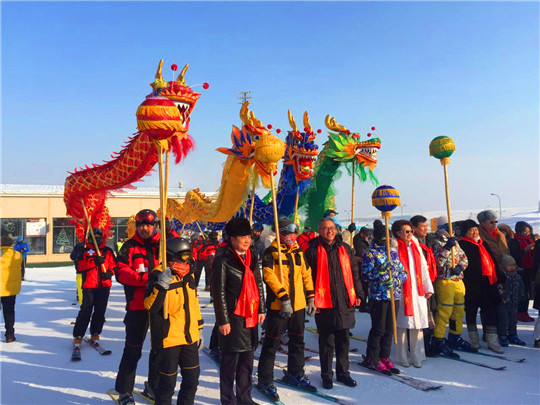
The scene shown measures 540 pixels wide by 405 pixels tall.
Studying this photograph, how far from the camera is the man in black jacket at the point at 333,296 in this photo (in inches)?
153

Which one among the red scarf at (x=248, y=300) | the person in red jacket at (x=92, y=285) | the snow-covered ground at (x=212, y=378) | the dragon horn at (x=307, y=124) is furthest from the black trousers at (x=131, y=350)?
the dragon horn at (x=307, y=124)

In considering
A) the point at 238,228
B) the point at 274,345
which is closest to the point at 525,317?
the point at 274,345

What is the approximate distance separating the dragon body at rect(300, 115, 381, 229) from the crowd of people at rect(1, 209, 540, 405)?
8.09 ft

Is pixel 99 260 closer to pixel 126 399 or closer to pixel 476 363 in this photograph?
pixel 126 399

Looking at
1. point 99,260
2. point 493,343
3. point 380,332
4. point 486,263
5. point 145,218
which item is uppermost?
point 145,218

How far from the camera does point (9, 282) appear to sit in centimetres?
564

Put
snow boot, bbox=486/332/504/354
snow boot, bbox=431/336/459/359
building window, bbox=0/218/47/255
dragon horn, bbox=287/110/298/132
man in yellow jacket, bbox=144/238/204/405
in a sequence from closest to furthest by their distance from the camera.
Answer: man in yellow jacket, bbox=144/238/204/405
snow boot, bbox=431/336/459/359
snow boot, bbox=486/332/504/354
dragon horn, bbox=287/110/298/132
building window, bbox=0/218/47/255

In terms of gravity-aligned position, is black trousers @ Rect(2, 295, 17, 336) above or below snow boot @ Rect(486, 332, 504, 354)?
above

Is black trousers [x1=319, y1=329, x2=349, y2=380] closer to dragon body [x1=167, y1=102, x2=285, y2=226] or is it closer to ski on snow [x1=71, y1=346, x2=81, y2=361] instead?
dragon body [x1=167, y1=102, x2=285, y2=226]

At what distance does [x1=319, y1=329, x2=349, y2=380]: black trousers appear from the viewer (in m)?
3.89

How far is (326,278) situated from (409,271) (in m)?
1.14

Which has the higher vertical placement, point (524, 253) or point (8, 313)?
point (524, 253)

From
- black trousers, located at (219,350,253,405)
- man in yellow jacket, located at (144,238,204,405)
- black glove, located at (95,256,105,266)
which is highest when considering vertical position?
black glove, located at (95,256,105,266)

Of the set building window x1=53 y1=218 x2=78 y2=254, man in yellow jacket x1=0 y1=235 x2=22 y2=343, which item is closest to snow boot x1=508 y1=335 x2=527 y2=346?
man in yellow jacket x1=0 y1=235 x2=22 y2=343
